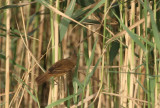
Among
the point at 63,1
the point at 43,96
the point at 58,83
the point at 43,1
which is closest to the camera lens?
the point at 43,1

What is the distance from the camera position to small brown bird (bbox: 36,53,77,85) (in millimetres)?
1074

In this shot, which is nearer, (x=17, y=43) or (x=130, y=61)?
(x=130, y=61)

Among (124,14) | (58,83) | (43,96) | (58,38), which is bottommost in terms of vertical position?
(43,96)

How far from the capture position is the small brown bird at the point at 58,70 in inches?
42.3

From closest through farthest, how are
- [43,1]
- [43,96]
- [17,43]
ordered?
1. [43,1]
2. [43,96]
3. [17,43]

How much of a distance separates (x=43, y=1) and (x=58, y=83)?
329mm

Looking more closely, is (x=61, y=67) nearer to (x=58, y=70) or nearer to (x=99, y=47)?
(x=58, y=70)

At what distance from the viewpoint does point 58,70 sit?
1093 millimetres

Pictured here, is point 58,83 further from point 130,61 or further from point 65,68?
point 130,61

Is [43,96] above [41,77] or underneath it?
underneath

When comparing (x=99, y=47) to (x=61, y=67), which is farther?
(x=99, y=47)

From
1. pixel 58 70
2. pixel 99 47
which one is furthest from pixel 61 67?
pixel 99 47

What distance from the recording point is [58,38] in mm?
1158

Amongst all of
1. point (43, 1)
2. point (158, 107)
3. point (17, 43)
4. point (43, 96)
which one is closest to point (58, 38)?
point (43, 1)
